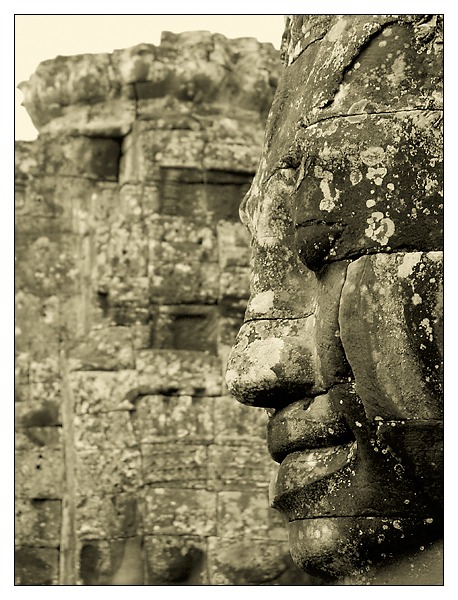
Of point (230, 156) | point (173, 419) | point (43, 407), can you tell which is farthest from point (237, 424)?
point (230, 156)

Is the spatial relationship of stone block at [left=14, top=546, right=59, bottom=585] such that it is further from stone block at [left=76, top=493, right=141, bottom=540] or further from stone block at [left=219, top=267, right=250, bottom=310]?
stone block at [left=219, top=267, right=250, bottom=310]

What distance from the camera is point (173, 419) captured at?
630cm

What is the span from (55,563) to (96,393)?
129cm

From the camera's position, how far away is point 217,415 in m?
6.34

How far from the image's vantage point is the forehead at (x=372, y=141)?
92.7 inches

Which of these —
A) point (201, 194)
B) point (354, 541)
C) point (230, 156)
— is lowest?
point (354, 541)

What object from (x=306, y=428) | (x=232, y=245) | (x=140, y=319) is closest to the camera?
(x=306, y=428)

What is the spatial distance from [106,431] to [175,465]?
1.77 feet

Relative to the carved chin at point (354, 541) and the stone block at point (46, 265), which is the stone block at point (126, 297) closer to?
the stone block at point (46, 265)

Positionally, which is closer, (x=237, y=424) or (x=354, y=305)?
(x=354, y=305)

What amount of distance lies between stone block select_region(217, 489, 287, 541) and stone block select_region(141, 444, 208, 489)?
0.72 feet

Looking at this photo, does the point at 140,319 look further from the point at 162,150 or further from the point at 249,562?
the point at 249,562

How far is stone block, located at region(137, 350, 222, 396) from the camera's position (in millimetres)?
6316

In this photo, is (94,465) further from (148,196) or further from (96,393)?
(148,196)
